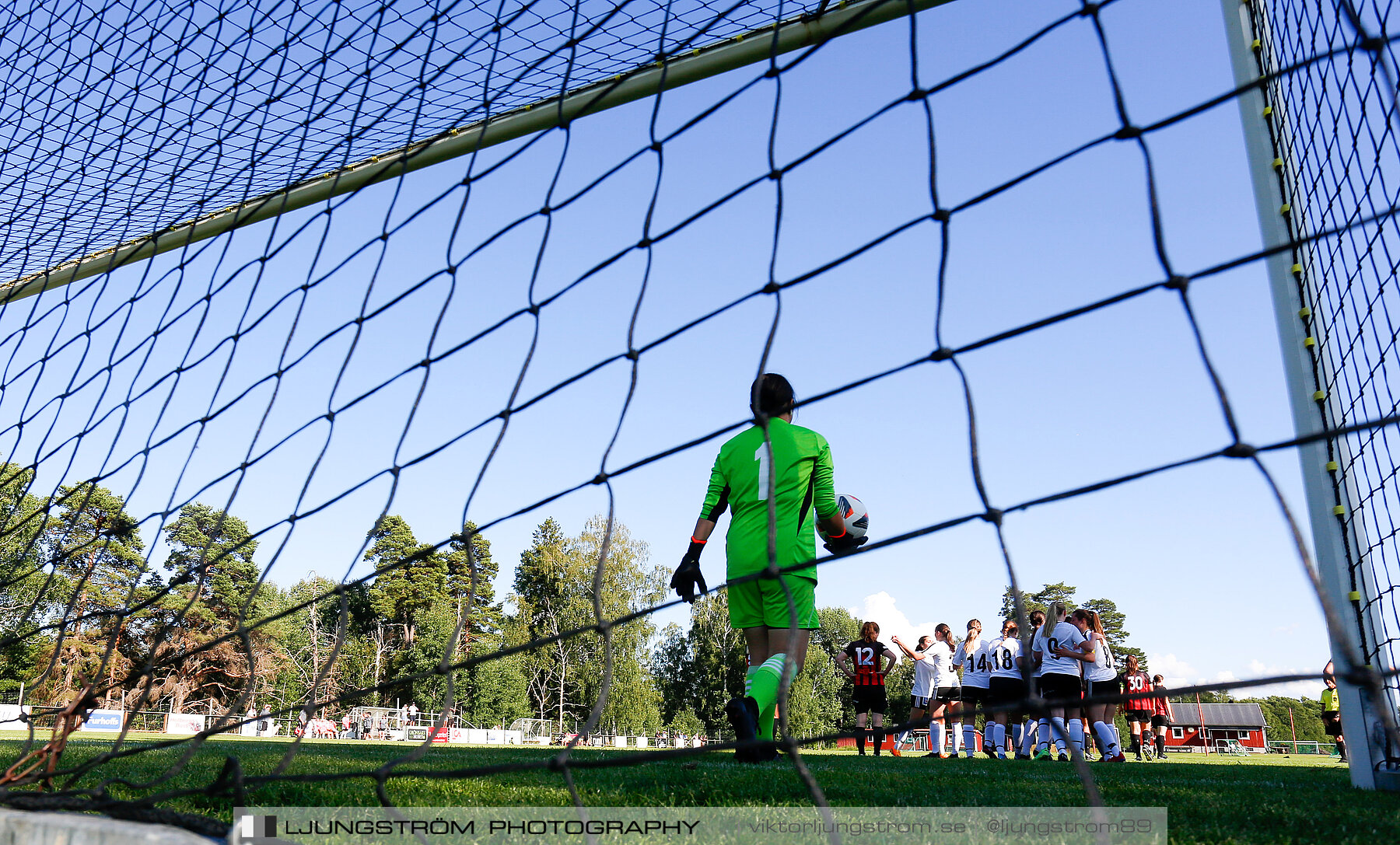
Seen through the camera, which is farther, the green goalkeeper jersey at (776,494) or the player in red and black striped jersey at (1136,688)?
the player in red and black striped jersey at (1136,688)

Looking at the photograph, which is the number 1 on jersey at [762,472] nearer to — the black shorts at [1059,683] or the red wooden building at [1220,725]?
the black shorts at [1059,683]

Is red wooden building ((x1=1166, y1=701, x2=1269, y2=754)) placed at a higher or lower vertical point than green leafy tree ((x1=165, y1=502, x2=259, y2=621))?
lower

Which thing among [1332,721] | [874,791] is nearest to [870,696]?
[874,791]

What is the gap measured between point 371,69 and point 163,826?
336 cm

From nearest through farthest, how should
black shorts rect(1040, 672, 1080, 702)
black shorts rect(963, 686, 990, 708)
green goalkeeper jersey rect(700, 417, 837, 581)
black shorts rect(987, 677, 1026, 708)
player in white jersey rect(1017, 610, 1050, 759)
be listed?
green goalkeeper jersey rect(700, 417, 837, 581) → black shorts rect(1040, 672, 1080, 702) → player in white jersey rect(1017, 610, 1050, 759) → black shorts rect(987, 677, 1026, 708) → black shorts rect(963, 686, 990, 708)

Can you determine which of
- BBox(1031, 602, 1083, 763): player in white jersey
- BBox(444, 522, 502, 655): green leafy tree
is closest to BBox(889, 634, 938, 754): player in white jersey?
BBox(1031, 602, 1083, 763): player in white jersey

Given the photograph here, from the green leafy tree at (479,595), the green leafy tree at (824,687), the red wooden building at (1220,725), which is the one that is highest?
the green leafy tree at (479,595)

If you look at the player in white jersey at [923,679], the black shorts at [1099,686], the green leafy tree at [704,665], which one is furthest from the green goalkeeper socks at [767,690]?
the green leafy tree at [704,665]

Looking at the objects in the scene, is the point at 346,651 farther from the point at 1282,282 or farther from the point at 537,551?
the point at 1282,282

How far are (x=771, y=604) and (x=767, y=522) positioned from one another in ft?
1.23

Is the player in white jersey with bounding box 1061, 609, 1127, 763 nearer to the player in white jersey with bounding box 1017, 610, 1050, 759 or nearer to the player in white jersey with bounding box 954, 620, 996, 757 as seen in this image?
the player in white jersey with bounding box 1017, 610, 1050, 759

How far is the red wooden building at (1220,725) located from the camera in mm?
41125

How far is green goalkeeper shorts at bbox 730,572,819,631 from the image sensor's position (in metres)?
3.46

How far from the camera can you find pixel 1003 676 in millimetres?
7176
